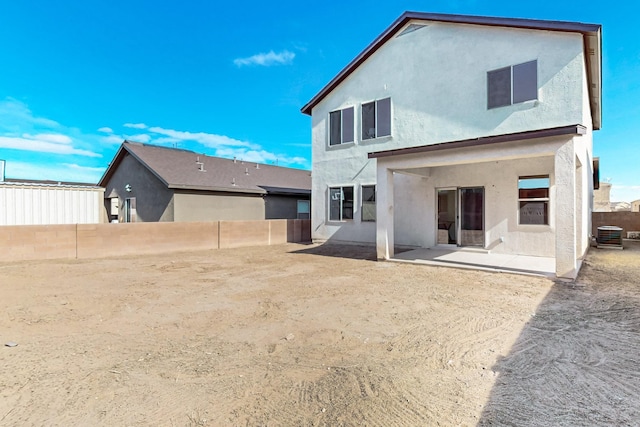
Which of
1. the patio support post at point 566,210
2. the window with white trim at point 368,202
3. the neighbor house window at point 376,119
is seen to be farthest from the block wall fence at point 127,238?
the patio support post at point 566,210

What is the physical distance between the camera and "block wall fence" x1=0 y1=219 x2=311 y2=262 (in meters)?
10.1

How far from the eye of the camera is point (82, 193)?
1502 centimetres

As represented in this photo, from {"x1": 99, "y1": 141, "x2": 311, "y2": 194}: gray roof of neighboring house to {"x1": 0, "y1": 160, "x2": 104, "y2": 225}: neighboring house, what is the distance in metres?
2.97

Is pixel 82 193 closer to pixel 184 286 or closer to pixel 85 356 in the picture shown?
pixel 184 286

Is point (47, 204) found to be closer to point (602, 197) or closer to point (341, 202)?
point (341, 202)

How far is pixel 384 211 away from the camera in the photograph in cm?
991

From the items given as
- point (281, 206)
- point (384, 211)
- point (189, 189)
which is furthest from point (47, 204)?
point (384, 211)

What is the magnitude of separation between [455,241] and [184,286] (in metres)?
9.31

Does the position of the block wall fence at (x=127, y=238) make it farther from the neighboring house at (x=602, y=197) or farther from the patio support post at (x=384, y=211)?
the neighboring house at (x=602, y=197)

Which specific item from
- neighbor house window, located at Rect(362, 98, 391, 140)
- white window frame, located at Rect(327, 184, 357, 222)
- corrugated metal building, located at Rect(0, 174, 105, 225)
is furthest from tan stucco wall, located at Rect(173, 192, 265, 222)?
neighbor house window, located at Rect(362, 98, 391, 140)

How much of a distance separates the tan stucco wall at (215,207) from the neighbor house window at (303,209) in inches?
114

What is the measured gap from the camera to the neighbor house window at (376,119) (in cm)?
1274

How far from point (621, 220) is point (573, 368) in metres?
19.1

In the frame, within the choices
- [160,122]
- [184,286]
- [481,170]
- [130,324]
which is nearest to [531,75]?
[481,170]
